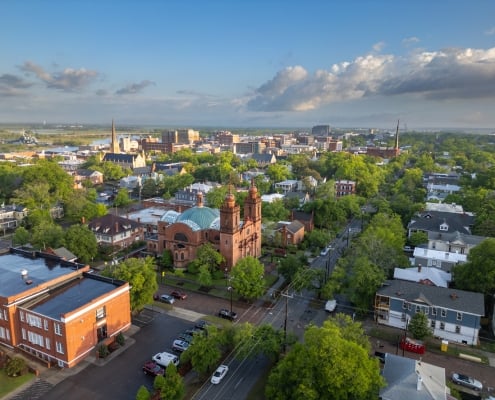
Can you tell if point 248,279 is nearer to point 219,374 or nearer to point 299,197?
point 219,374

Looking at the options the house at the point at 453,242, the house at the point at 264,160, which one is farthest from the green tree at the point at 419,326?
the house at the point at 264,160

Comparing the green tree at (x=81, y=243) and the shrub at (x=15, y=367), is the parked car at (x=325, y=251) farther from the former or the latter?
the shrub at (x=15, y=367)

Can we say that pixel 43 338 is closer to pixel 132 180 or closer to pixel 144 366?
pixel 144 366

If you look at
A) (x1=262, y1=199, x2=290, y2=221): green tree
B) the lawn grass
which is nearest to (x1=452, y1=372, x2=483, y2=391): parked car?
the lawn grass

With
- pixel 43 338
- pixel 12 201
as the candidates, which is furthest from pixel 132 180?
pixel 43 338

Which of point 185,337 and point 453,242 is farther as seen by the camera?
point 453,242

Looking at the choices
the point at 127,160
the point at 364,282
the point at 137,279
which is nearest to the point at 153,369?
the point at 137,279

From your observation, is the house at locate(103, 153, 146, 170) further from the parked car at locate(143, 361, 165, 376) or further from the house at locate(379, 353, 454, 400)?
the house at locate(379, 353, 454, 400)
